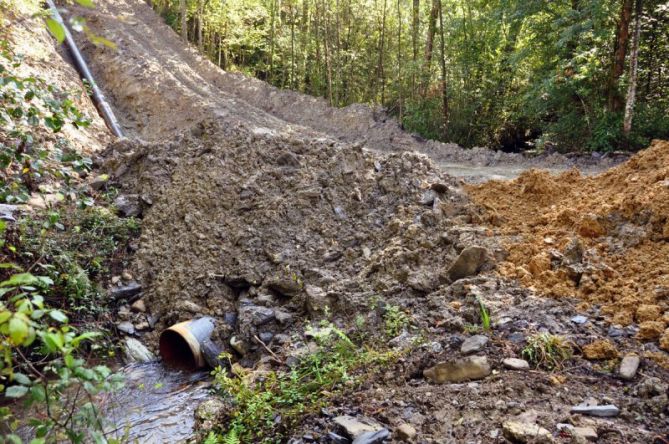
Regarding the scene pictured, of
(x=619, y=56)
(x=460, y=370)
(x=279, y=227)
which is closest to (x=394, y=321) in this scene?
(x=460, y=370)

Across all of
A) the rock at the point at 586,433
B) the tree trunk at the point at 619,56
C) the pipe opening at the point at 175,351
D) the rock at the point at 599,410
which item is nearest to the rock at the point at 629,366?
the rock at the point at 599,410

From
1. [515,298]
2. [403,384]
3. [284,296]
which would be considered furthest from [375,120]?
[403,384]

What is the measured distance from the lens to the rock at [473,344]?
137 inches

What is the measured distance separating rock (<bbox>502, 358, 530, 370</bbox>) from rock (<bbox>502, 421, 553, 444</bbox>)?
61 cm

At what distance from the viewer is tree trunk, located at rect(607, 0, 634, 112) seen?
9.30m

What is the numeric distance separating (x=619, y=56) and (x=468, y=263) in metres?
7.48

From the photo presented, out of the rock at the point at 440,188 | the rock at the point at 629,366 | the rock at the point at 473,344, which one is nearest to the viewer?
the rock at the point at 629,366

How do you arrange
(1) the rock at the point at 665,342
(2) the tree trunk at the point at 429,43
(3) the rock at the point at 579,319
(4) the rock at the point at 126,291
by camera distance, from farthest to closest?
(2) the tree trunk at the point at 429,43
(4) the rock at the point at 126,291
(3) the rock at the point at 579,319
(1) the rock at the point at 665,342

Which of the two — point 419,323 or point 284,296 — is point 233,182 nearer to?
point 284,296

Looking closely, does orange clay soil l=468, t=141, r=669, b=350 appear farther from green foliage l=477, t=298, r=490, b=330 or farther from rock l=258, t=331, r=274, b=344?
rock l=258, t=331, r=274, b=344

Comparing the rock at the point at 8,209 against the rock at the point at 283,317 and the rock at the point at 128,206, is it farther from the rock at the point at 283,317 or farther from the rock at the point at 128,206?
the rock at the point at 283,317

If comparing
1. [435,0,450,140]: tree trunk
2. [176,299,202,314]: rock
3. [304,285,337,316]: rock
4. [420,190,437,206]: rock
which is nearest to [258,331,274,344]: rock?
[304,285,337,316]: rock

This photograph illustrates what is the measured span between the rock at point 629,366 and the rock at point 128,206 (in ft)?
19.8

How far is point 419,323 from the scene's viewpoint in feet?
13.6
